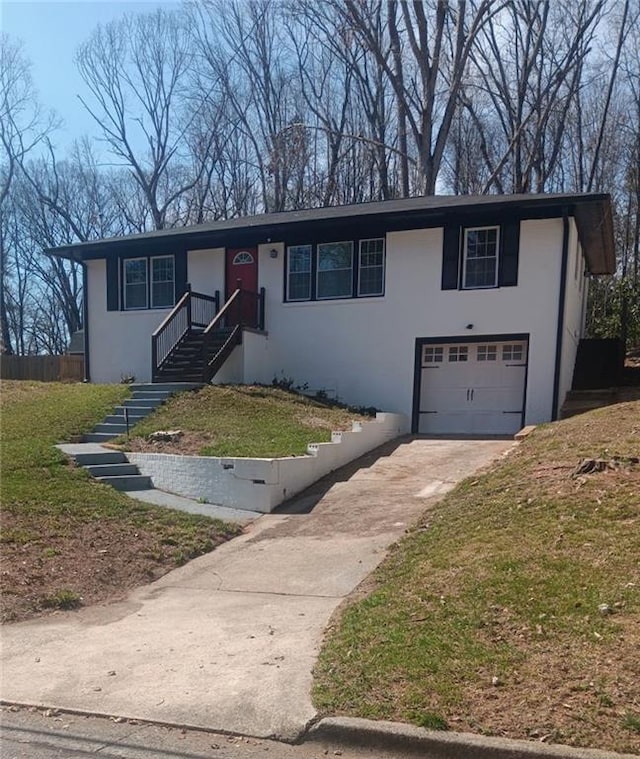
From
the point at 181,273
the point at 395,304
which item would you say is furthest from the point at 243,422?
the point at 181,273

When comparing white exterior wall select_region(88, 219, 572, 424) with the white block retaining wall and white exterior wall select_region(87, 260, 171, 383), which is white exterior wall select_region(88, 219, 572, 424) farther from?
the white block retaining wall

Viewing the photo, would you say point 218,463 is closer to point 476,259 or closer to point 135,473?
point 135,473

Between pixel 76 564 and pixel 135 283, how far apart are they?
13.2 m

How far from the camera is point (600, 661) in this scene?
3525mm

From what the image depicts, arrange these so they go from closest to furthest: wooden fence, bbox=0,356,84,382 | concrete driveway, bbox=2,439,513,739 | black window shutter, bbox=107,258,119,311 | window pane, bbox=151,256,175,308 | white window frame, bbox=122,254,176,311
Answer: concrete driveway, bbox=2,439,513,739 < window pane, bbox=151,256,175,308 < white window frame, bbox=122,254,176,311 < black window shutter, bbox=107,258,119,311 < wooden fence, bbox=0,356,84,382

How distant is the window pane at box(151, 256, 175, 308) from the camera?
1791 cm

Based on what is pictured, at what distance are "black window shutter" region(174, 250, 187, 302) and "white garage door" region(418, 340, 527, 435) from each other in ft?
23.9

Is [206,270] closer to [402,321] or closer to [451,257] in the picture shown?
[402,321]

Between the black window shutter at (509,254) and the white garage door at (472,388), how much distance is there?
4.83 feet

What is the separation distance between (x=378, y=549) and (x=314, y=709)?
135 inches

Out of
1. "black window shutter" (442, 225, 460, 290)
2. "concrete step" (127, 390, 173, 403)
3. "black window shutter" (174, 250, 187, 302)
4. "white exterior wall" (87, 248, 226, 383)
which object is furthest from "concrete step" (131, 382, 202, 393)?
"black window shutter" (442, 225, 460, 290)

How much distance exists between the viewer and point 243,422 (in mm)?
11859

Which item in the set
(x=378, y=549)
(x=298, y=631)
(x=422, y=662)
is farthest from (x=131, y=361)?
(x=422, y=662)

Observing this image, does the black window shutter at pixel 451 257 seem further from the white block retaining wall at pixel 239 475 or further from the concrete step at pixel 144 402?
the concrete step at pixel 144 402
